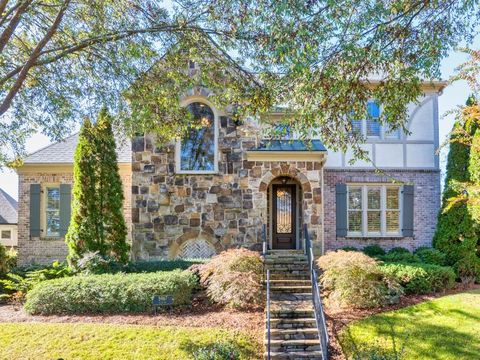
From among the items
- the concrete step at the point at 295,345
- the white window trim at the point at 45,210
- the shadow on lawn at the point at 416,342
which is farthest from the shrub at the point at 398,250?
the white window trim at the point at 45,210

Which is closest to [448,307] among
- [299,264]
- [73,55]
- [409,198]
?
[299,264]

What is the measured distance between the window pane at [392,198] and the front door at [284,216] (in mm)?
3201

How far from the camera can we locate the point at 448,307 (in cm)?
866

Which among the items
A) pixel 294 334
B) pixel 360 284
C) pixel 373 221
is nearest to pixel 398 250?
pixel 373 221

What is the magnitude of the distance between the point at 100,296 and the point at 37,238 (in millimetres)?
6415

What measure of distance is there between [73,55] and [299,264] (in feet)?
24.1

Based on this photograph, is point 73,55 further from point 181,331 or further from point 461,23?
point 461,23

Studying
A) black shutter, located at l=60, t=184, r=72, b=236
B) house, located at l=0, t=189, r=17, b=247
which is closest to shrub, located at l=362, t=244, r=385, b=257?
black shutter, located at l=60, t=184, r=72, b=236

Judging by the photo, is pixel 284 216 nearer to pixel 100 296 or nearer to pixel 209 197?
pixel 209 197

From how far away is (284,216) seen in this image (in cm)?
1339

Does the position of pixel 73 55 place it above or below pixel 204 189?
above

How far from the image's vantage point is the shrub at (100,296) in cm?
880

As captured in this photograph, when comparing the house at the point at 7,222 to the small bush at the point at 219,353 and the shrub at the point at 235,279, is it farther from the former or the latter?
the small bush at the point at 219,353

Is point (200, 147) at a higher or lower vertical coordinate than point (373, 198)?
higher
